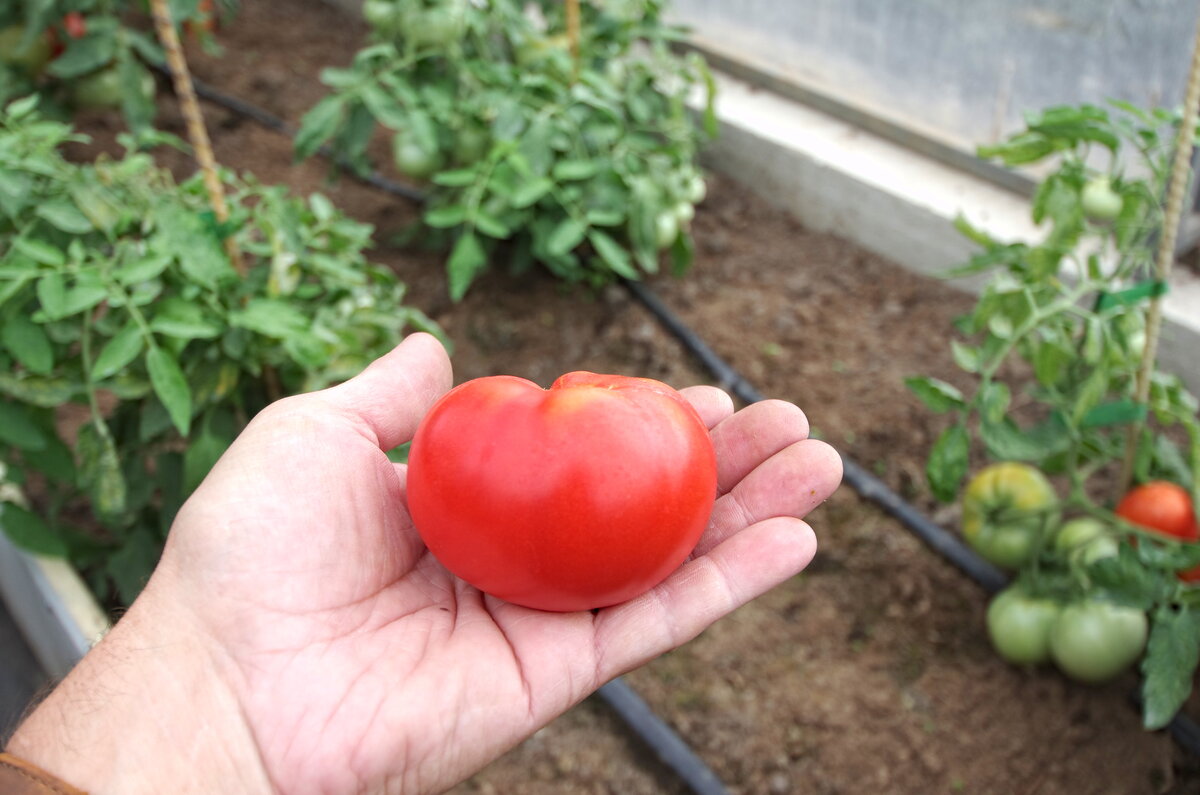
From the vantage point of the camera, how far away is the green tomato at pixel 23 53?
2.68m

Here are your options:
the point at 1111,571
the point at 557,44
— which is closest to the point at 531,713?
the point at 1111,571

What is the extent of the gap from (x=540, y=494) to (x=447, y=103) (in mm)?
1666

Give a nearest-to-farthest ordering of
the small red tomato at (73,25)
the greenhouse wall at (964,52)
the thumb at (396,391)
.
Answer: the thumb at (396,391) < the greenhouse wall at (964,52) < the small red tomato at (73,25)

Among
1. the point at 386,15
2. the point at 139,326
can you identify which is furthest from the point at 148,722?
the point at 386,15

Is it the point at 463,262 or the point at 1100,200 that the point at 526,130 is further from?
the point at 1100,200

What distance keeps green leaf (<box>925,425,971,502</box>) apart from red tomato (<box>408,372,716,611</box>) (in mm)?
747

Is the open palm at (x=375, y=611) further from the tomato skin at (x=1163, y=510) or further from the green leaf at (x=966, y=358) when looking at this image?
the tomato skin at (x=1163, y=510)

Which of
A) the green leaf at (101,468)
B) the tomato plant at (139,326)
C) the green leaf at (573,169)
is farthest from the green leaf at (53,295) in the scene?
the green leaf at (573,169)

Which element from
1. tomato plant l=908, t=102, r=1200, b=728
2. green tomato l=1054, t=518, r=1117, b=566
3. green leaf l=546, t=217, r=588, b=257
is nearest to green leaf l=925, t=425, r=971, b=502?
tomato plant l=908, t=102, r=1200, b=728

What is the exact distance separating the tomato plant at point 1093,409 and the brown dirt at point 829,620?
163 mm

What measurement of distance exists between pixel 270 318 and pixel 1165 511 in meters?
1.45

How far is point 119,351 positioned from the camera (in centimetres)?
134

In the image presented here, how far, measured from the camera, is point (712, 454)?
3.47 feet

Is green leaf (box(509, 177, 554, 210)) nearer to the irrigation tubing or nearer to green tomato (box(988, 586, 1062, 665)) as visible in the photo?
the irrigation tubing
